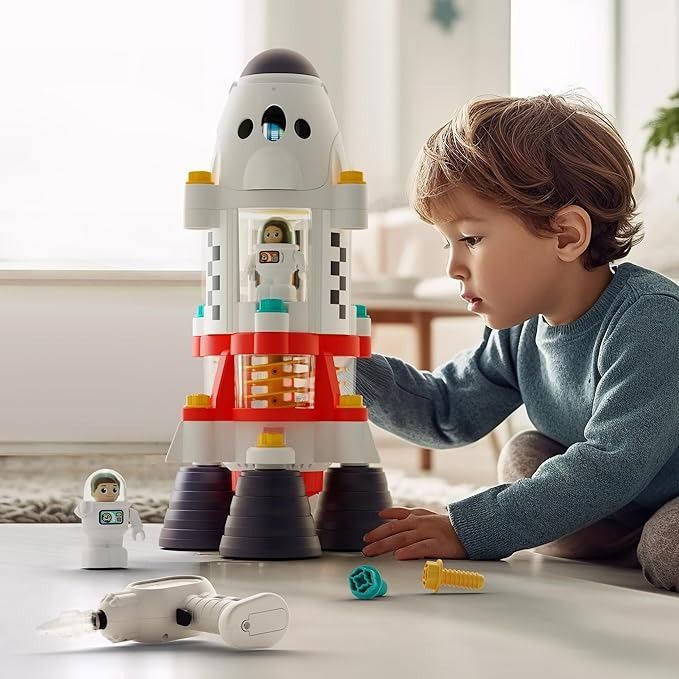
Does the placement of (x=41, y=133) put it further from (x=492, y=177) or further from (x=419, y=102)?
(x=492, y=177)

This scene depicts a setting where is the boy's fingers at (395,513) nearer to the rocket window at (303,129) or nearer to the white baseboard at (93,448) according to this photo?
the rocket window at (303,129)

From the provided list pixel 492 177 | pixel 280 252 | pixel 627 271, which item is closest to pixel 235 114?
pixel 280 252

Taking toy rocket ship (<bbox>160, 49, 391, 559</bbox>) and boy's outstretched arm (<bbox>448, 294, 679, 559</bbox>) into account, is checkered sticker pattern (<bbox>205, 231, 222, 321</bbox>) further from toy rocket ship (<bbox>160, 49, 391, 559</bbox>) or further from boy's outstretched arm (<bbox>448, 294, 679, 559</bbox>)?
boy's outstretched arm (<bbox>448, 294, 679, 559</bbox>)

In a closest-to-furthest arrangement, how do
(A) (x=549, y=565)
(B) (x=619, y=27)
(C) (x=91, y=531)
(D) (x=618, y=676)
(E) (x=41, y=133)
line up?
(D) (x=618, y=676) → (C) (x=91, y=531) → (A) (x=549, y=565) → (E) (x=41, y=133) → (B) (x=619, y=27)

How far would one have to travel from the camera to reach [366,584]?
845 mm

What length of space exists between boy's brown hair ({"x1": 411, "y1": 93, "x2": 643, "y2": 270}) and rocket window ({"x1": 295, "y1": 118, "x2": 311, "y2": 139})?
127 mm

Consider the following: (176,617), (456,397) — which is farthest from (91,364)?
(176,617)

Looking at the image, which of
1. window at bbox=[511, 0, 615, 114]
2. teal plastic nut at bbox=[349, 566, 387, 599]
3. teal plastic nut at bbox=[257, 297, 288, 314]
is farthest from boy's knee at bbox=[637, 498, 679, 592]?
window at bbox=[511, 0, 615, 114]

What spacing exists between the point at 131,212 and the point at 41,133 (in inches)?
7.9

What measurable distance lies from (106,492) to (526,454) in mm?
486

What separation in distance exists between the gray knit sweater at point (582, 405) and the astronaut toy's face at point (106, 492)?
308 mm

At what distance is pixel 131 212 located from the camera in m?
1.91

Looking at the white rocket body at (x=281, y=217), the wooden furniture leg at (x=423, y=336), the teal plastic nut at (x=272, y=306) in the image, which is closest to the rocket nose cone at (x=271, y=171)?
the white rocket body at (x=281, y=217)

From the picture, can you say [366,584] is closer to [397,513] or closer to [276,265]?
[397,513]
